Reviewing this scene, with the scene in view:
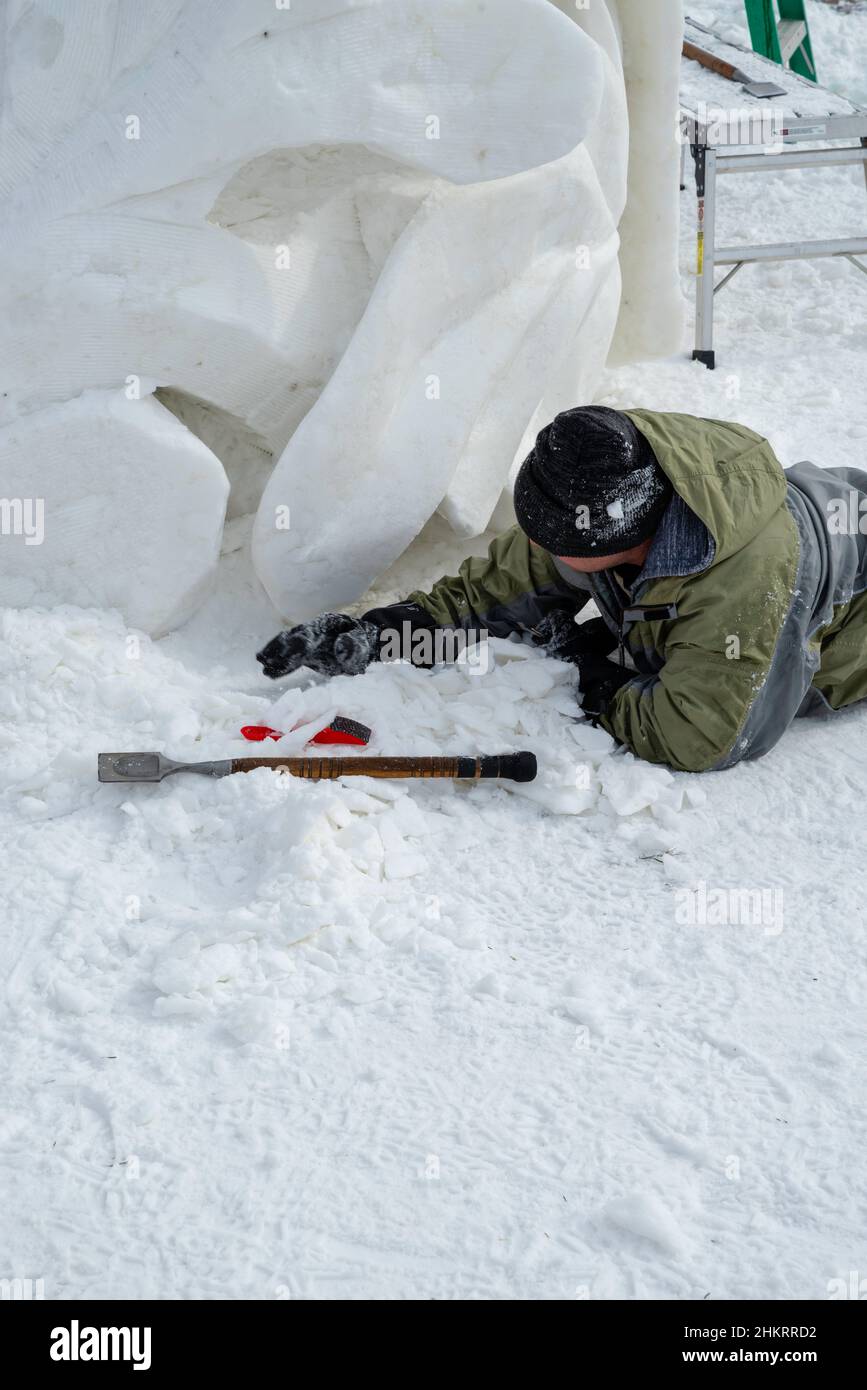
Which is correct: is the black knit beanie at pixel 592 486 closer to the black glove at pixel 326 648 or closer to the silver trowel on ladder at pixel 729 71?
the black glove at pixel 326 648

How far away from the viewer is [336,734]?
2496 millimetres

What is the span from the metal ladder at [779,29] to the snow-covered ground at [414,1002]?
16.7ft

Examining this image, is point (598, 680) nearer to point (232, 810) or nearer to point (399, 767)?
point (399, 767)

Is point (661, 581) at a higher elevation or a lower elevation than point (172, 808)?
higher

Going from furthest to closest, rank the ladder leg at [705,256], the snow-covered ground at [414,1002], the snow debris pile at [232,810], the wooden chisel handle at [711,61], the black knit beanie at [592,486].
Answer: the wooden chisel handle at [711,61] < the ladder leg at [705,256] < the black knit beanie at [592,486] < the snow debris pile at [232,810] < the snow-covered ground at [414,1002]

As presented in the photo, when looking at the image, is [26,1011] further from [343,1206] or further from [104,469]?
[104,469]

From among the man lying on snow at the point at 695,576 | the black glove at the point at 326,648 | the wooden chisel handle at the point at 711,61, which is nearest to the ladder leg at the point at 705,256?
the wooden chisel handle at the point at 711,61

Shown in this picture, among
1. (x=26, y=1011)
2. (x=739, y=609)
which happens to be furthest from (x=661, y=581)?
(x=26, y=1011)

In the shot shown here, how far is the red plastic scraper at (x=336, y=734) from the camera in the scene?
98.1 inches

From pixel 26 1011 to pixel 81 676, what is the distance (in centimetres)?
83

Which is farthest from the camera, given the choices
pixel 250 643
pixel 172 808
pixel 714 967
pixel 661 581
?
pixel 250 643

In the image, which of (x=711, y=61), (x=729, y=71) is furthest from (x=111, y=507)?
(x=711, y=61)

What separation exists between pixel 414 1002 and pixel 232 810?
514 mm

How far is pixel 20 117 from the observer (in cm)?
264
